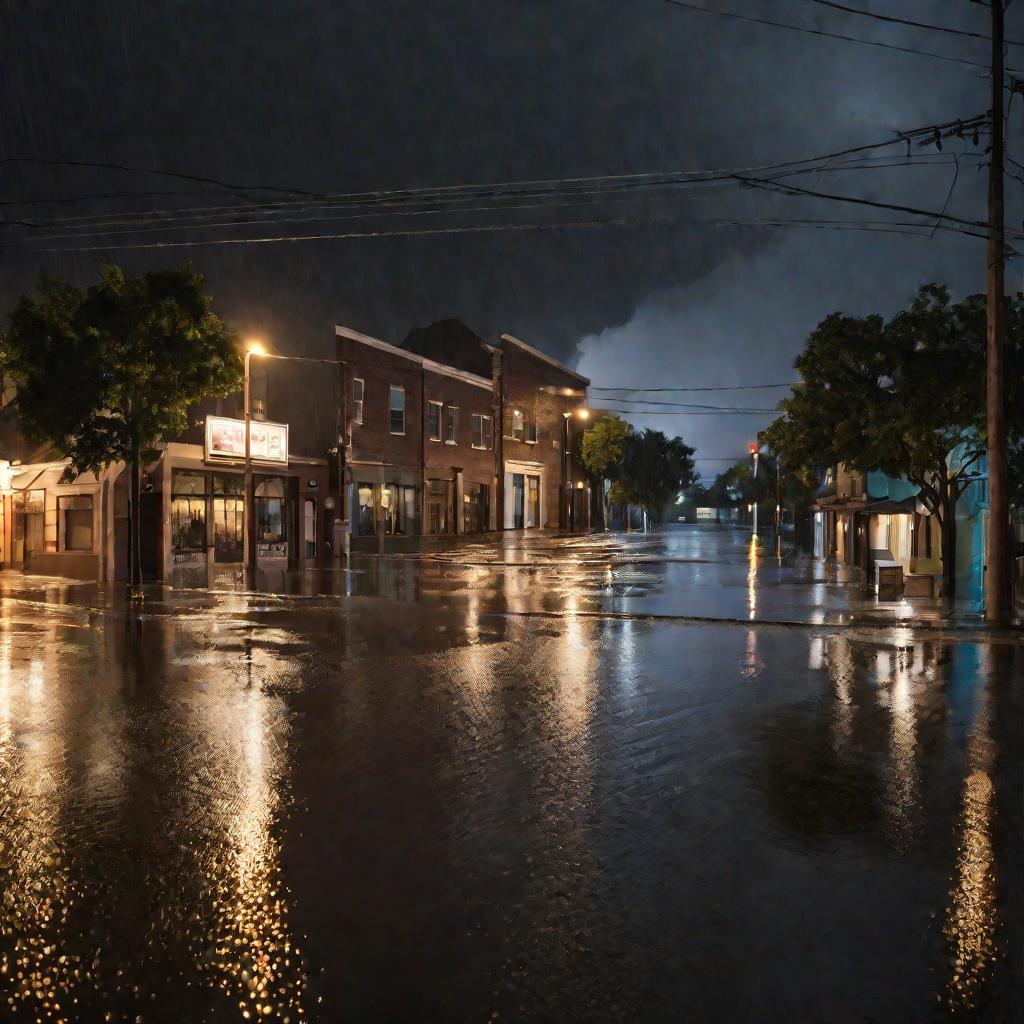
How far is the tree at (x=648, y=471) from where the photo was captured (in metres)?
80.4

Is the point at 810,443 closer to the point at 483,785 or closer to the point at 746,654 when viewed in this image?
the point at 746,654

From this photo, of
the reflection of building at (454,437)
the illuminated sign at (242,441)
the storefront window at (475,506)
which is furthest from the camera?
the storefront window at (475,506)

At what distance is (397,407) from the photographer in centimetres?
4822

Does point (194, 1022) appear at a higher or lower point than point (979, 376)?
lower

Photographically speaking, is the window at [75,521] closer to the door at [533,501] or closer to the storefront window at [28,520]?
the storefront window at [28,520]

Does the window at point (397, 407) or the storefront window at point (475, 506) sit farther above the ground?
the window at point (397, 407)

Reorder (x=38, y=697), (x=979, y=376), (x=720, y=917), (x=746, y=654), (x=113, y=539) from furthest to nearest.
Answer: (x=113, y=539), (x=979, y=376), (x=746, y=654), (x=38, y=697), (x=720, y=917)

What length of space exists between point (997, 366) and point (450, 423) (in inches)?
1559

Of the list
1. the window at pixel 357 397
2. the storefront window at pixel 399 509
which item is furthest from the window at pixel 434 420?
the window at pixel 357 397

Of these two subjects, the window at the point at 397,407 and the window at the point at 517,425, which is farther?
the window at the point at 517,425

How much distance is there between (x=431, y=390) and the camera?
5138 centimetres

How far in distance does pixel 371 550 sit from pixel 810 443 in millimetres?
25588

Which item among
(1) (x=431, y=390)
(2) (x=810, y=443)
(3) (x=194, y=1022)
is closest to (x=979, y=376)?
(2) (x=810, y=443)

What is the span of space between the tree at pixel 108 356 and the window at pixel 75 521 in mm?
5458
